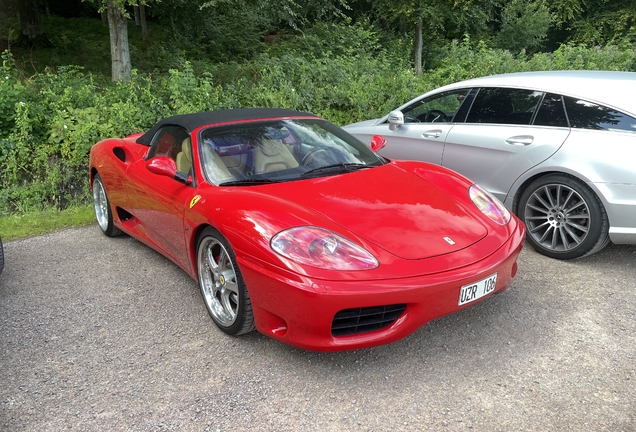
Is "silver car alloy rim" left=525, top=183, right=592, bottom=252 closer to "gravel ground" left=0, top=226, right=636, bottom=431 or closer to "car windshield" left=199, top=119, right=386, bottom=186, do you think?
"gravel ground" left=0, top=226, right=636, bottom=431

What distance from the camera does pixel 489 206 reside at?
3.54m

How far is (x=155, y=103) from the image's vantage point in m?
7.90

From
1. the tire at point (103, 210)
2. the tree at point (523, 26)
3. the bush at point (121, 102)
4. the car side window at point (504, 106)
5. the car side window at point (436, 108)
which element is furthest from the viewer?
the tree at point (523, 26)

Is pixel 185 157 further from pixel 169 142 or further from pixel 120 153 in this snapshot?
pixel 120 153

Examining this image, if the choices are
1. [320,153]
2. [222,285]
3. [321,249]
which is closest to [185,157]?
[320,153]

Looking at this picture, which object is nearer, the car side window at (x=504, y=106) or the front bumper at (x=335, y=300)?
the front bumper at (x=335, y=300)

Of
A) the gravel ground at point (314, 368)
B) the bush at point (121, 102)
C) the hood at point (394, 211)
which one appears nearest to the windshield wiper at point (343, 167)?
the hood at point (394, 211)

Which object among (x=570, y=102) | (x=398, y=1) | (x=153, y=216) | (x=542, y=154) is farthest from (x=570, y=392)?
(x=398, y=1)

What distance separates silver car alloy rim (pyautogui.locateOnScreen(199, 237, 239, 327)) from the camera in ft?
10.7

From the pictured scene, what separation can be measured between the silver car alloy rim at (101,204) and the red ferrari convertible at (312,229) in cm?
87

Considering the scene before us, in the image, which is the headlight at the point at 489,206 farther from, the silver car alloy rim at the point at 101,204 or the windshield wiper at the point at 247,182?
the silver car alloy rim at the point at 101,204

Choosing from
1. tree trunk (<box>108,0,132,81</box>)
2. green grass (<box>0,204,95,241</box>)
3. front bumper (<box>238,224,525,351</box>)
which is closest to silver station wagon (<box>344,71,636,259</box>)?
front bumper (<box>238,224,525,351</box>)

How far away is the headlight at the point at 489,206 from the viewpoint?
343cm

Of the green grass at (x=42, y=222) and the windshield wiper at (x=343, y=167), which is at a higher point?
the windshield wiper at (x=343, y=167)
